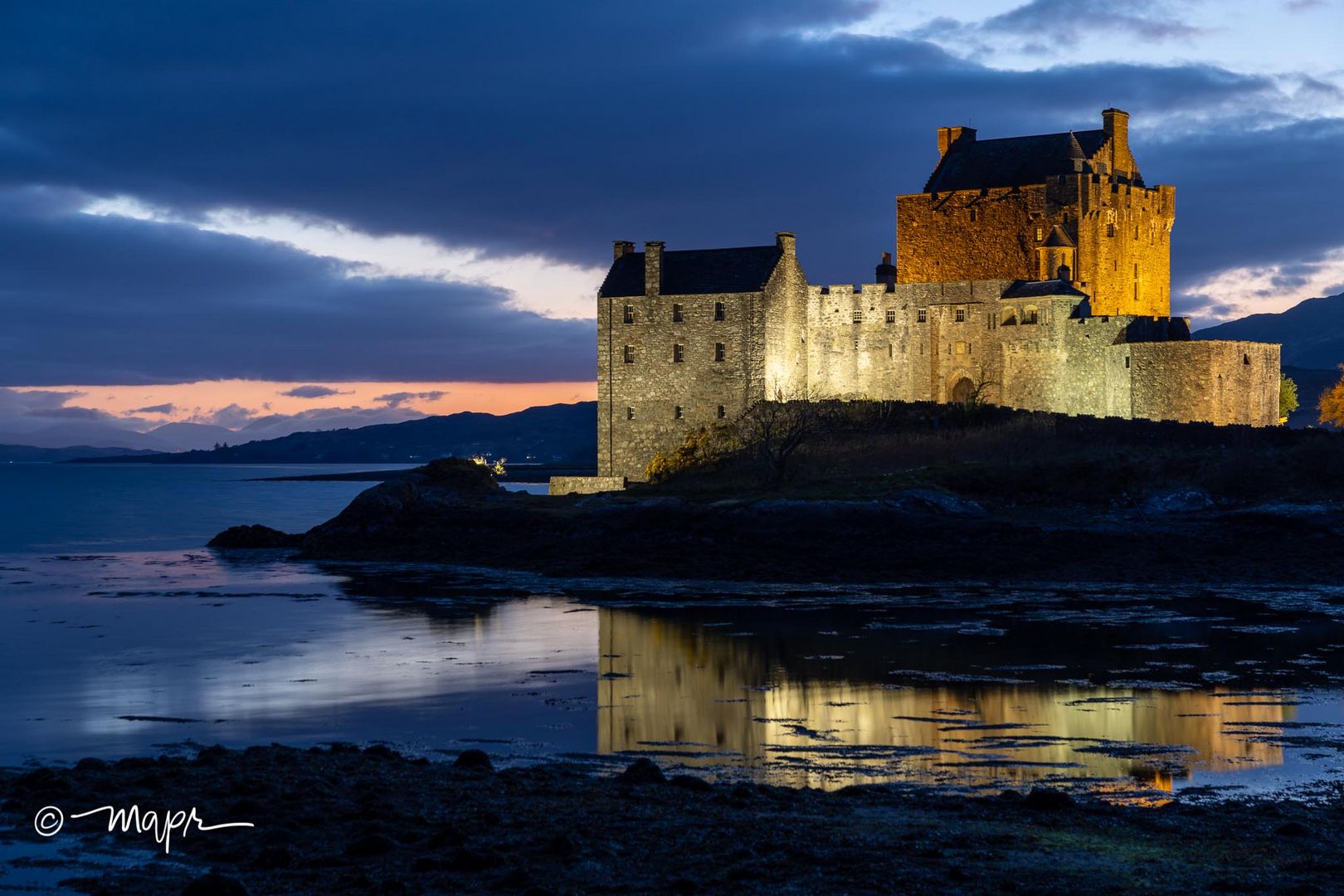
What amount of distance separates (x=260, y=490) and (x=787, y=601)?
109m

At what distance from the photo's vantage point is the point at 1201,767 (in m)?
15.4

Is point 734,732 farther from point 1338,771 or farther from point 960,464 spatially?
point 960,464

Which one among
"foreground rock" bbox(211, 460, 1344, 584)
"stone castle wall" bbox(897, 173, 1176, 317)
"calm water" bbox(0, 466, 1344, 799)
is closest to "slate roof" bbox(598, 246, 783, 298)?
"stone castle wall" bbox(897, 173, 1176, 317)

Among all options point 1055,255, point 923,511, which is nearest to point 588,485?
point 923,511

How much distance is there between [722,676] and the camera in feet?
73.3

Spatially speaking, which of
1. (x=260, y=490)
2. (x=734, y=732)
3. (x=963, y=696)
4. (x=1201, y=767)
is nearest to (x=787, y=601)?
(x=963, y=696)

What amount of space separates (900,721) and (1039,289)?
136 feet

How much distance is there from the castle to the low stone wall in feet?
3.26

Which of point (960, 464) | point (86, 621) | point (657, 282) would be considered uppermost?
point (657, 282)

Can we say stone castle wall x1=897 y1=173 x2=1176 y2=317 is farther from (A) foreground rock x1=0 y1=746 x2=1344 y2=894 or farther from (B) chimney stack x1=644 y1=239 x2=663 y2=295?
(A) foreground rock x1=0 y1=746 x2=1344 y2=894

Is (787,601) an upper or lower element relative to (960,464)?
lower

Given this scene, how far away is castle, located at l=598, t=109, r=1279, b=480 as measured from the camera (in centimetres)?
5547

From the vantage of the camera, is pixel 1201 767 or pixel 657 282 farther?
pixel 657 282

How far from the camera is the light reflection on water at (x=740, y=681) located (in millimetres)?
16484
